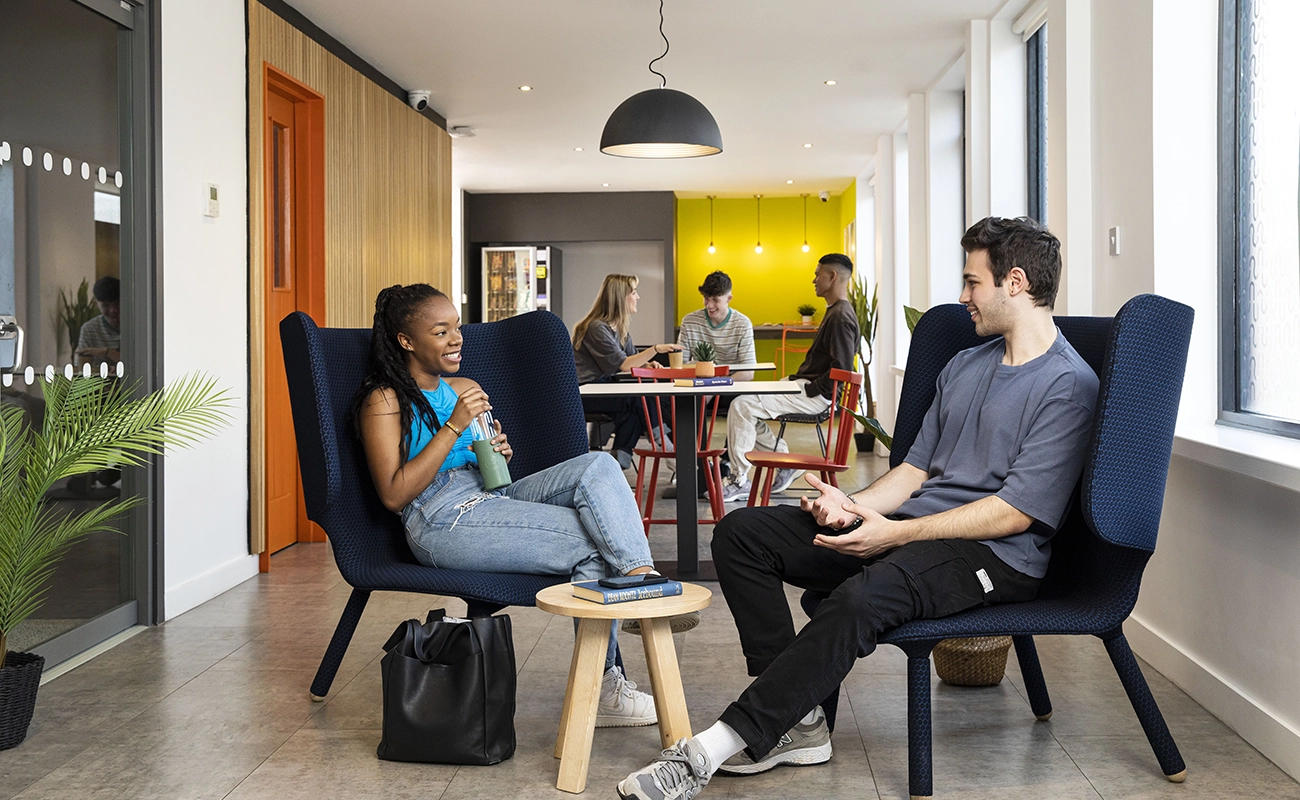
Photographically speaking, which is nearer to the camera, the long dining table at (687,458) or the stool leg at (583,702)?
the stool leg at (583,702)

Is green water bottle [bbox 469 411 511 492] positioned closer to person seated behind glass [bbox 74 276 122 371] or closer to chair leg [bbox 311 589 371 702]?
chair leg [bbox 311 589 371 702]

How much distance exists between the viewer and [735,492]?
6297mm

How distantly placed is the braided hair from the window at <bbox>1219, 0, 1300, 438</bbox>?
206cm

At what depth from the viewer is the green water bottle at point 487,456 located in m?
2.72

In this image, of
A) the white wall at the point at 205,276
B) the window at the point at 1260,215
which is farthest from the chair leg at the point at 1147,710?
the white wall at the point at 205,276

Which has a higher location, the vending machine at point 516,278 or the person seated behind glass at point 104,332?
the vending machine at point 516,278

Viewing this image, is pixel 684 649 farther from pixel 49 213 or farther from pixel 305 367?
pixel 49 213

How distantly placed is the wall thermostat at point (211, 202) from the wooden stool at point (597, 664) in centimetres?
256

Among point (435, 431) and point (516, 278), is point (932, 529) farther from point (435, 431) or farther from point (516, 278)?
point (516, 278)

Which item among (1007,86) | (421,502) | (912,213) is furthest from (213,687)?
(912,213)

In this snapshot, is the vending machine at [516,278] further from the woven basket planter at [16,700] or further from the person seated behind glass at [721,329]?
the woven basket planter at [16,700]

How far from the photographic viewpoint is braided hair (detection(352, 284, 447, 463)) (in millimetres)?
2693

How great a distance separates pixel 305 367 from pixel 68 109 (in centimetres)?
133

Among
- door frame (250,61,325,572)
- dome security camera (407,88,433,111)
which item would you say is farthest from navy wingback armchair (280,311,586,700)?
dome security camera (407,88,433,111)
